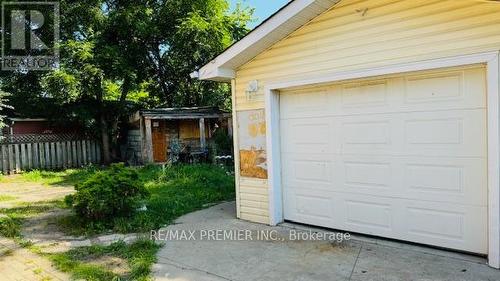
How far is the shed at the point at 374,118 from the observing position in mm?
4207

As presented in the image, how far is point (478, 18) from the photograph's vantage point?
4070mm

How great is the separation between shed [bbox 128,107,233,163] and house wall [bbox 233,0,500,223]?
1023cm

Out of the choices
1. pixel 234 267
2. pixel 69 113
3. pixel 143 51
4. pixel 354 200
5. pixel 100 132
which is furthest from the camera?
pixel 143 51

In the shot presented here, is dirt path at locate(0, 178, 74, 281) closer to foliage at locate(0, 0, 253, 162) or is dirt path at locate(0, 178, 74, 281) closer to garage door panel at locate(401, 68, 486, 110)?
garage door panel at locate(401, 68, 486, 110)

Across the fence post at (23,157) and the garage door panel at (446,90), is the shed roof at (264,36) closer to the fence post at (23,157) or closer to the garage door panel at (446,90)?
the garage door panel at (446,90)

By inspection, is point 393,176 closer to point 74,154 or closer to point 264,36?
point 264,36

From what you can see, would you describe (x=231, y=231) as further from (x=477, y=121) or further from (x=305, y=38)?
(x=477, y=121)

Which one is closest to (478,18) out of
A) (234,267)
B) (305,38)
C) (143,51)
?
(305,38)

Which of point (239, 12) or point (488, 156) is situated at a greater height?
point (239, 12)

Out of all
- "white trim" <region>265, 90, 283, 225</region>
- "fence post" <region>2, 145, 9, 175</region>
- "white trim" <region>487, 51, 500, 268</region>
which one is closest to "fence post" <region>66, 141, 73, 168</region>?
"fence post" <region>2, 145, 9, 175</region>

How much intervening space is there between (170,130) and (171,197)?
9.29 metres

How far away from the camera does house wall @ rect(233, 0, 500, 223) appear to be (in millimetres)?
4137

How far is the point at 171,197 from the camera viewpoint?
27.9 feet

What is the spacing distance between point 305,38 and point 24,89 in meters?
15.5
